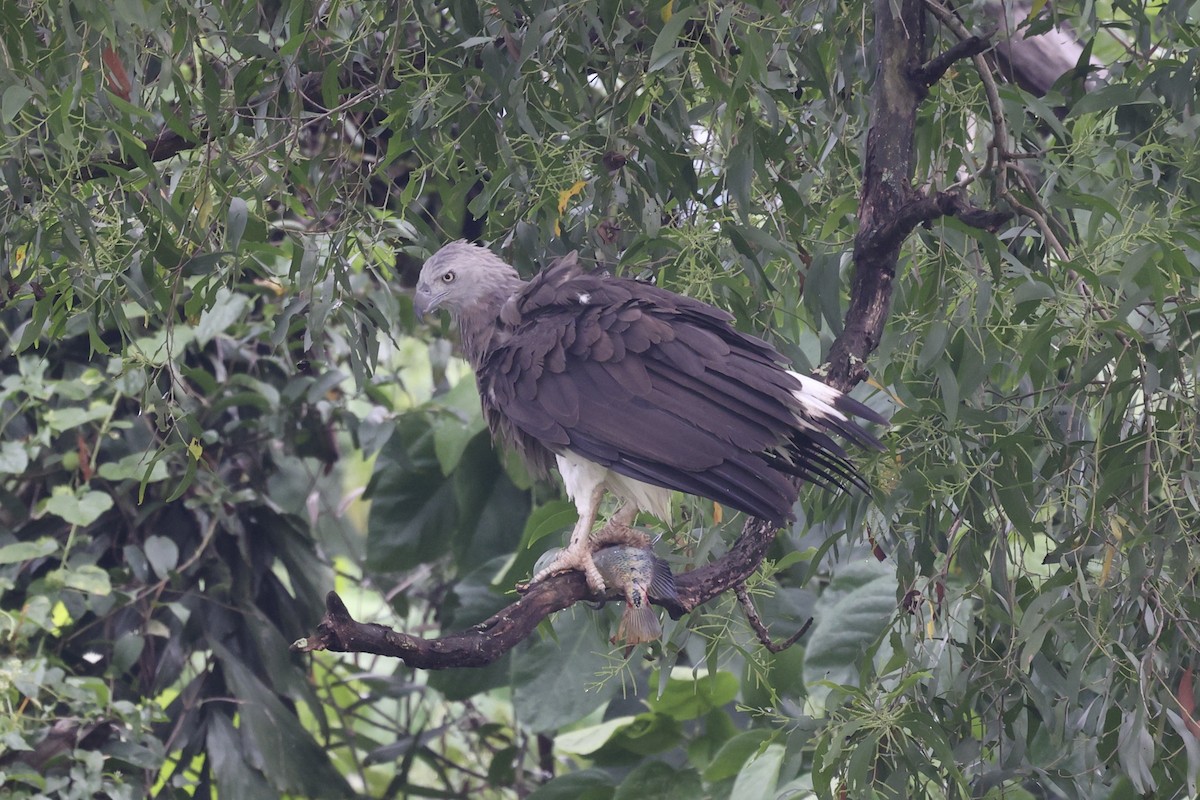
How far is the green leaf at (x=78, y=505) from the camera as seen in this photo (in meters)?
3.94

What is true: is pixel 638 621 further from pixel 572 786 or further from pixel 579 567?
pixel 572 786

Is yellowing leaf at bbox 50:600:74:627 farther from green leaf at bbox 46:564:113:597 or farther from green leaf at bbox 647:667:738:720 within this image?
green leaf at bbox 647:667:738:720

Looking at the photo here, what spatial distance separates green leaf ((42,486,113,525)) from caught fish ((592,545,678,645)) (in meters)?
1.92

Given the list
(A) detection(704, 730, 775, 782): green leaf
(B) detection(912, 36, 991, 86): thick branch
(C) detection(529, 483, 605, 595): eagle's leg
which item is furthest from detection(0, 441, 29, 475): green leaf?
(B) detection(912, 36, 991, 86): thick branch

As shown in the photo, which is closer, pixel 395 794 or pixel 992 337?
pixel 992 337

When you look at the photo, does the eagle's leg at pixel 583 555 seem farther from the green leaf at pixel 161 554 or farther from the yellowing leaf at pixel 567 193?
the green leaf at pixel 161 554

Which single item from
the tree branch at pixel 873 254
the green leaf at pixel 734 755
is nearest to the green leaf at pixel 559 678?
the green leaf at pixel 734 755

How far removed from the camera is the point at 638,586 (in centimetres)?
274

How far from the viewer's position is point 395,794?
17.4 feet

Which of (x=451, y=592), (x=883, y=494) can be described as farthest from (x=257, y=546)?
(x=883, y=494)

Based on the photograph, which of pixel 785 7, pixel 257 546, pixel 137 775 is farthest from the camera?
pixel 257 546

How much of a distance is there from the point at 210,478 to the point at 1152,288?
10.6ft

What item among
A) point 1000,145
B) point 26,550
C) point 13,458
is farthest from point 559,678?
point 1000,145

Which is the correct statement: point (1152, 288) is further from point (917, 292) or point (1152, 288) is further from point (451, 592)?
point (451, 592)
